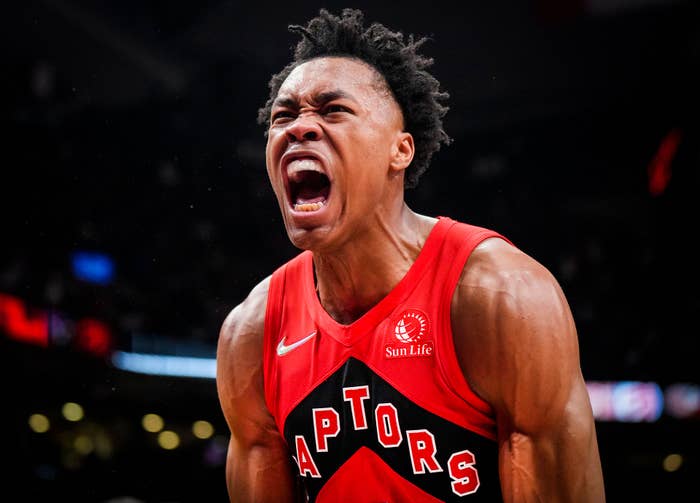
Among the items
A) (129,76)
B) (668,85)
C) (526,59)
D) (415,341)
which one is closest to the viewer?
(415,341)

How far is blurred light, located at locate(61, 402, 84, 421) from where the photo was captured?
14.8 m

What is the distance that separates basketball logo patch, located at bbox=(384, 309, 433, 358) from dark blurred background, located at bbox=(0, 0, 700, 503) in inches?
62.9

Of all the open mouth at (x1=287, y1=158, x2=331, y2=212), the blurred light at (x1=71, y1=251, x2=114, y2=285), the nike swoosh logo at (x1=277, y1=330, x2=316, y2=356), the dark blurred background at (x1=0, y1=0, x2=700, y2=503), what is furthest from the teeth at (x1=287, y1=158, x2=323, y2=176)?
the blurred light at (x1=71, y1=251, x2=114, y2=285)

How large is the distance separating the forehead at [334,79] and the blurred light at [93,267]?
7237 millimetres

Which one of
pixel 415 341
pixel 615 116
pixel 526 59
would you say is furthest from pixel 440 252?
pixel 615 116

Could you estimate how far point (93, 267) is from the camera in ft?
28.6

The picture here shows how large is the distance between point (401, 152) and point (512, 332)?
572mm

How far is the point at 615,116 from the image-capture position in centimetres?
811

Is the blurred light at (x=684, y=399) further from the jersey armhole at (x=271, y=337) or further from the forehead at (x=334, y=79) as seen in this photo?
the forehead at (x=334, y=79)

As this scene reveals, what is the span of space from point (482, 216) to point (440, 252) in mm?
4276

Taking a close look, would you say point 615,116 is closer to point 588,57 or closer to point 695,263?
point 588,57

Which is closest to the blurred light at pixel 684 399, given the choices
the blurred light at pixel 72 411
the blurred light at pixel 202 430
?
the blurred light at pixel 72 411

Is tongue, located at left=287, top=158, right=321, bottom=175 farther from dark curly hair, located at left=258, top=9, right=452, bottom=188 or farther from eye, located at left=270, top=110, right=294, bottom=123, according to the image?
dark curly hair, located at left=258, top=9, right=452, bottom=188

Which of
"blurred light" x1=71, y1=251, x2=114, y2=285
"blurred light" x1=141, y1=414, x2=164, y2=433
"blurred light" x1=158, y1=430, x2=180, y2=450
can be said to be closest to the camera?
"blurred light" x1=71, y1=251, x2=114, y2=285
